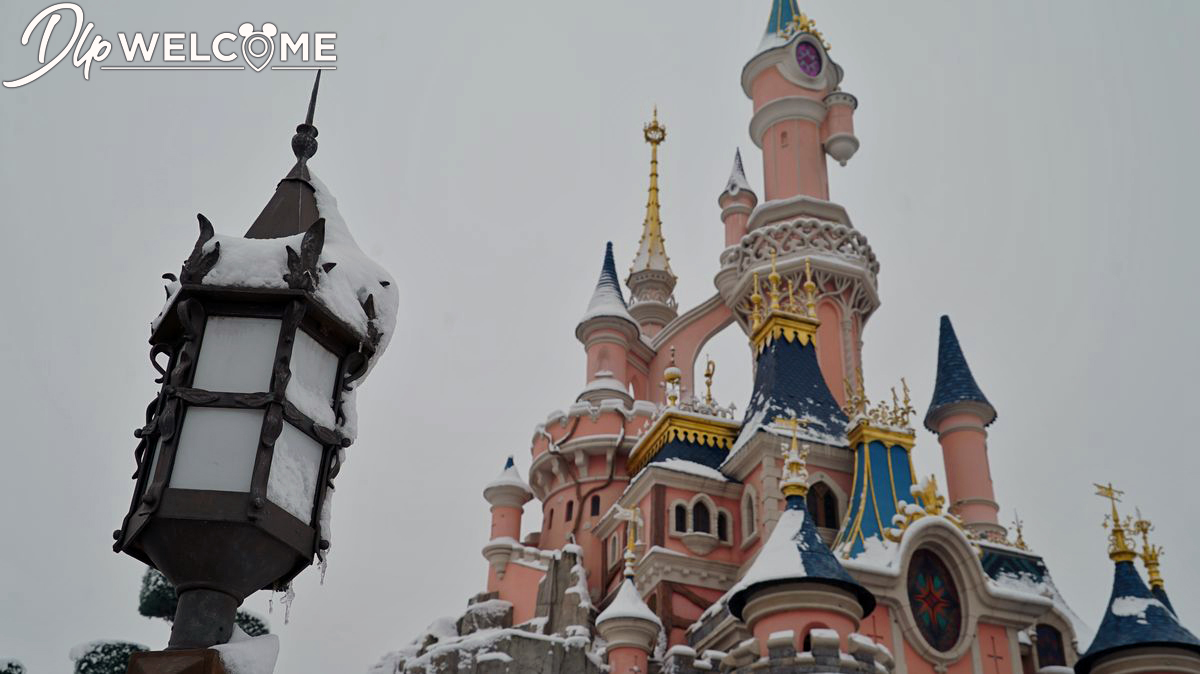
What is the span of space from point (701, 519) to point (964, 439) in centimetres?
900

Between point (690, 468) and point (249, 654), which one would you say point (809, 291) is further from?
point (249, 654)

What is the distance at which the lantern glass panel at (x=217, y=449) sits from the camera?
14.5 ft

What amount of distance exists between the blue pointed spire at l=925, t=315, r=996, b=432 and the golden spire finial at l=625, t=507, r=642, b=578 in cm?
1019

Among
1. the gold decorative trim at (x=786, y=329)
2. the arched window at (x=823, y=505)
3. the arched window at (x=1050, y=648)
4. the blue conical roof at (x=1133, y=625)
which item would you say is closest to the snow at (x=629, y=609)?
the arched window at (x=823, y=505)

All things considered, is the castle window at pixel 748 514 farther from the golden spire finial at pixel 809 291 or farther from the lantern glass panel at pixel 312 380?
the lantern glass panel at pixel 312 380

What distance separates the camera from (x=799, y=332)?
31.1 meters

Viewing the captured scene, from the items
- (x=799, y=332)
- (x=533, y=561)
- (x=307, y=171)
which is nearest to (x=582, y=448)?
(x=533, y=561)

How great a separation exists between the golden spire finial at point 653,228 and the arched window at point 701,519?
65.0ft

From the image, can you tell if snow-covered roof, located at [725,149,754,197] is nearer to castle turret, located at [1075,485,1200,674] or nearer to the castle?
the castle

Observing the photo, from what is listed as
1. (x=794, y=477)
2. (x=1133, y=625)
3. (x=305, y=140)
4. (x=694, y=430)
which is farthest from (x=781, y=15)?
(x=305, y=140)

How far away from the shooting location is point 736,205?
4872 centimetres

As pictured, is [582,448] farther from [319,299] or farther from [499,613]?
[319,299]

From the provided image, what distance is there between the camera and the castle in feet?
78.7

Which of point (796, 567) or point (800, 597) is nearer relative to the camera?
point (800, 597)
